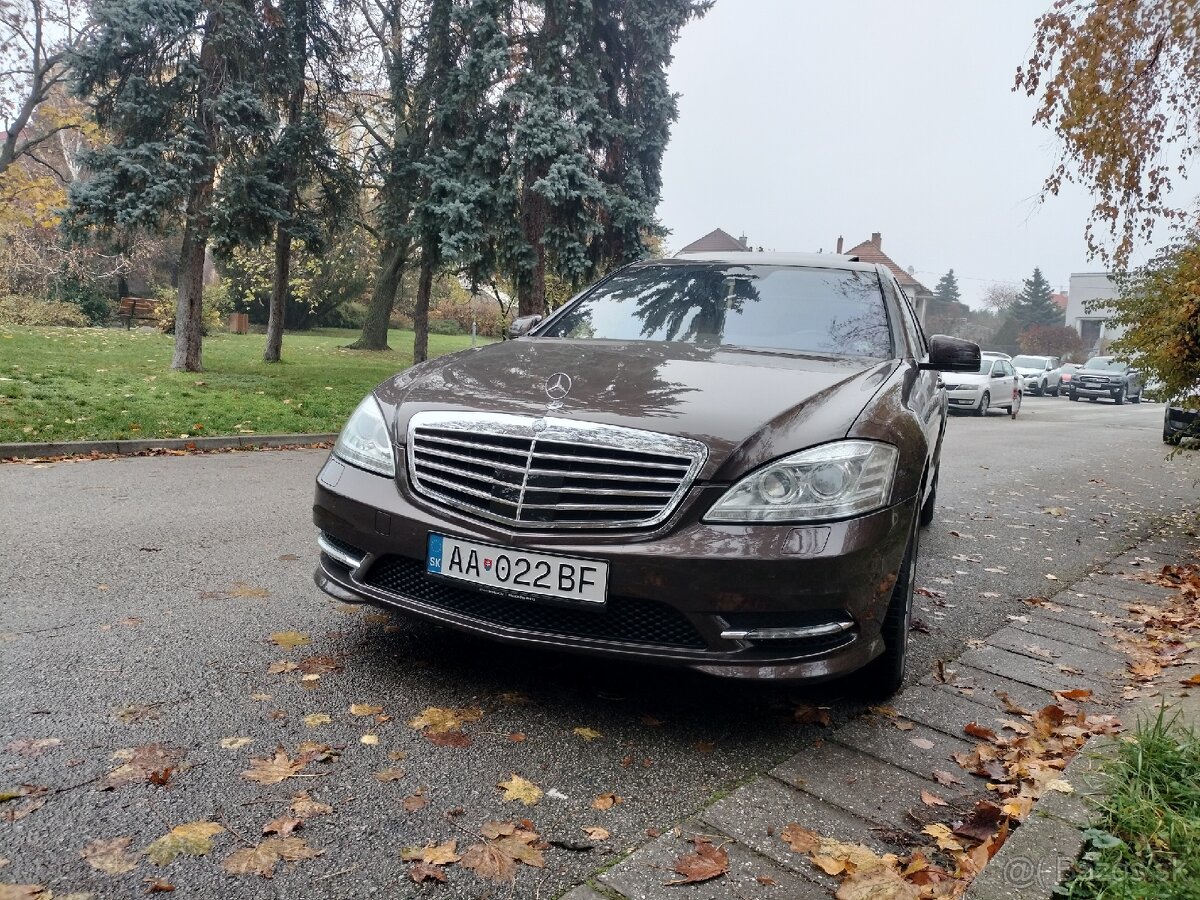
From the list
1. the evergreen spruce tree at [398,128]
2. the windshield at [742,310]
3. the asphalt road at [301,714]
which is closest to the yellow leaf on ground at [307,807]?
the asphalt road at [301,714]

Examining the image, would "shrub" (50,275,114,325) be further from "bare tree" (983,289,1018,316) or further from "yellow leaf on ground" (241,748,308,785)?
"bare tree" (983,289,1018,316)

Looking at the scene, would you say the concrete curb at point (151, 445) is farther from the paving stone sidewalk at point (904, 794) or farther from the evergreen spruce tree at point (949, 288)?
the evergreen spruce tree at point (949, 288)

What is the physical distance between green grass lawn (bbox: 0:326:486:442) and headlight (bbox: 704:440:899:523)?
791cm

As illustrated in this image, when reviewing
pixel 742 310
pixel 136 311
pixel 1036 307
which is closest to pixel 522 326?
pixel 742 310

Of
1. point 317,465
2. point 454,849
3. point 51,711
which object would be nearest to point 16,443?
point 317,465

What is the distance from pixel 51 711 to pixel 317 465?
5.93 metres

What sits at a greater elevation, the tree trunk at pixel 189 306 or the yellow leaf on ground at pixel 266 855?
the tree trunk at pixel 189 306

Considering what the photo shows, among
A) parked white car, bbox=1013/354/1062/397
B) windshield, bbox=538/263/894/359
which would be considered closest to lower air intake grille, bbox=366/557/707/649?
windshield, bbox=538/263/894/359

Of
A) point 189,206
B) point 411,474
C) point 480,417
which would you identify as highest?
point 189,206

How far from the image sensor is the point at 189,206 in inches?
560

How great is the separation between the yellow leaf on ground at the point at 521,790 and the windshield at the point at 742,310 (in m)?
2.07

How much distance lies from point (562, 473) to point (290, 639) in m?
1.55

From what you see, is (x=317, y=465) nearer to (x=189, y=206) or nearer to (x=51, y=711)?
(x=51, y=711)

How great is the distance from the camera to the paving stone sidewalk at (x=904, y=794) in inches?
83.7
